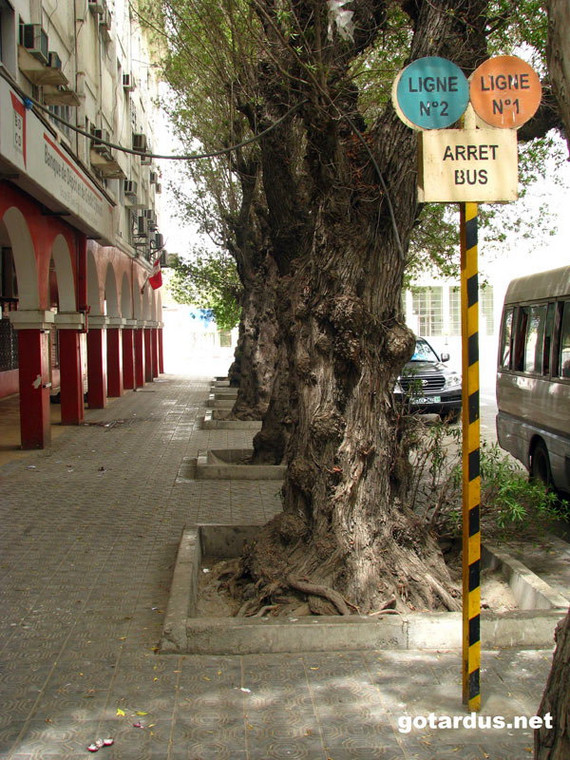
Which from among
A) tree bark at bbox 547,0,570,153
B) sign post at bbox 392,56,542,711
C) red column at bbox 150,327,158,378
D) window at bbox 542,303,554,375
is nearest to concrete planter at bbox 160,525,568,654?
sign post at bbox 392,56,542,711

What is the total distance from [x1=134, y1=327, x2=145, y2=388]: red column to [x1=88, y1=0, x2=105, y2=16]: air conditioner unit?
37.4 ft

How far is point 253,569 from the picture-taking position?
6129mm

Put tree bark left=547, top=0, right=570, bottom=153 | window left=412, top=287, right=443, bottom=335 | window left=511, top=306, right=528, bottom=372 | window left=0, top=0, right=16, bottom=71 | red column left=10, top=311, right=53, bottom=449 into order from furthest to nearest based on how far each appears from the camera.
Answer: window left=412, top=287, right=443, bottom=335
red column left=10, top=311, right=53, bottom=449
window left=0, top=0, right=16, bottom=71
window left=511, top=306, right=528, bottom=372
tree bark left=547, top=0, right=570, bottom=153

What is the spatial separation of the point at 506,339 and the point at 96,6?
1294 cm

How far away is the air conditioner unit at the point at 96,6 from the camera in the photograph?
18.2m

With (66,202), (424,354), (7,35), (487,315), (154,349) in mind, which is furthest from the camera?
(487,315)

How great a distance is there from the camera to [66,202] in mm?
13227

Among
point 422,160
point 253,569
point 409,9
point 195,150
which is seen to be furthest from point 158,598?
point 195,150

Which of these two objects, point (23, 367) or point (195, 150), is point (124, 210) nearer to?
point (195, 150)

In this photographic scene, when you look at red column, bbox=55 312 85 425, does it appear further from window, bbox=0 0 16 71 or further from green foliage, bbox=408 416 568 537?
green foliage, bbox=408 416 568 537

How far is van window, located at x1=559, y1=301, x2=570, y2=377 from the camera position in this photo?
8422 mm

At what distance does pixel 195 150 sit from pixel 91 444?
10035mm

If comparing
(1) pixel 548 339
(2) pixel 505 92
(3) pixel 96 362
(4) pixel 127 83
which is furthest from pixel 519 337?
(4) pixel 127 83

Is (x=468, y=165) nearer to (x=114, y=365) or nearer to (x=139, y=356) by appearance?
(x=114, y=365)
